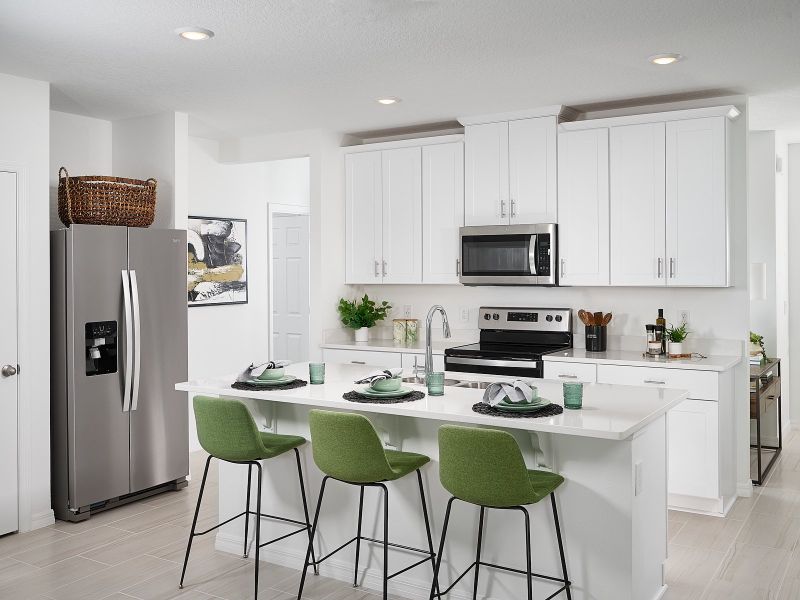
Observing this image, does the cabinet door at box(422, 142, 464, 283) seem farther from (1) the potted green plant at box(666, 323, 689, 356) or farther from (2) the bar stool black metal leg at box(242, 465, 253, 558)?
(2) the bar stool black metal leg at box(242, 465, 253, 558)

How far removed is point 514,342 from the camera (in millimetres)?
5523

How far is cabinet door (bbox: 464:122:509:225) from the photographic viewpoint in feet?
17.2

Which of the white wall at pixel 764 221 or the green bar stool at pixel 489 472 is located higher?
the white wall at pixel 764 221

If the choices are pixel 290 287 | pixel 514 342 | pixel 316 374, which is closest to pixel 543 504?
pixel 316 374

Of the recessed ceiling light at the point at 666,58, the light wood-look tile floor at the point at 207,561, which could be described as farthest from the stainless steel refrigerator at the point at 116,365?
the recessed ceiling light at the point at 666,58

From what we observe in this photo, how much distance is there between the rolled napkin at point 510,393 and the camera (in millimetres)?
2922

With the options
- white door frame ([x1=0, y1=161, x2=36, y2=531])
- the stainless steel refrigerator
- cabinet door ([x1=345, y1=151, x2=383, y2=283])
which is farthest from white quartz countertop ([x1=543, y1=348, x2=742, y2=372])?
white door frame ([x1=0, y1=161, x2=36, y2=531])

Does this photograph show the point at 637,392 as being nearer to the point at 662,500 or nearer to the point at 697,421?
the point at 662,500

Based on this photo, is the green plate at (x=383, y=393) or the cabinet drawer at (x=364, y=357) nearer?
the green plate at (x=383, y=393)

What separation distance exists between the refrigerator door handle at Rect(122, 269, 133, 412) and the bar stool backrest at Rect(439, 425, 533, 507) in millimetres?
2548

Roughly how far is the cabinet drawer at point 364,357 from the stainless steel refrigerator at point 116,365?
118 cm

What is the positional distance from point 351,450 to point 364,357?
8.67 feet

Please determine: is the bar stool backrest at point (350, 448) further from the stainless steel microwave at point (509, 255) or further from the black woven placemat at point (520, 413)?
the stainless steel microwave at point (509, 255)

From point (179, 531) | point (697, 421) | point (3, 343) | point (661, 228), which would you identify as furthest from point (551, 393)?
point (3, 343)
